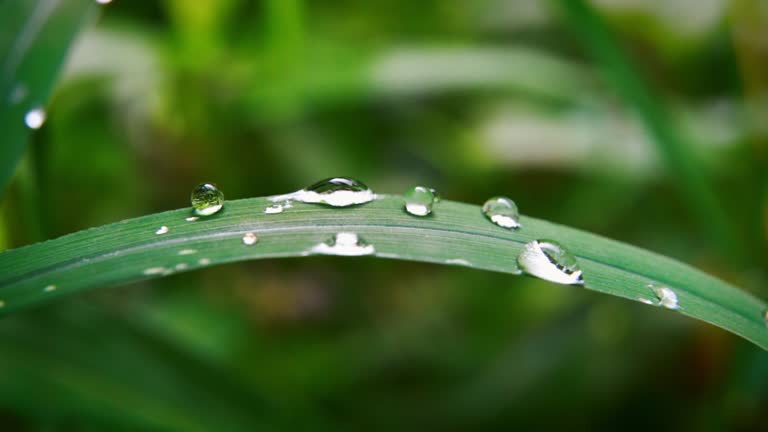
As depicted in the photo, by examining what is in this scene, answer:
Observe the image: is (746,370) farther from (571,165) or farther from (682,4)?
(682,4)

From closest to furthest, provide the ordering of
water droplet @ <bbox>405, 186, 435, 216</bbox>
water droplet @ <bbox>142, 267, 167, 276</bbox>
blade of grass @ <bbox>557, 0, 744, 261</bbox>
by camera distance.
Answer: water droplet @ <bbox>142, 267, 167, 276</bbox>
water droplet @ <bbox>405, 186, 435, 216</bbox>
blade of grass @ <bbox>557, 0, 744, 261</bbox>

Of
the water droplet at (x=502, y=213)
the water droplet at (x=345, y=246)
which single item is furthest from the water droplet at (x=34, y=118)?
the water droplet at (x=502, y=213)

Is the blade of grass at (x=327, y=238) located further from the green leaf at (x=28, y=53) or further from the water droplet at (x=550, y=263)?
the green leaf at (x=28, y=53)

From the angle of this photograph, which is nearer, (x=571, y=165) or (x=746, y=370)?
(x=746, y=370)

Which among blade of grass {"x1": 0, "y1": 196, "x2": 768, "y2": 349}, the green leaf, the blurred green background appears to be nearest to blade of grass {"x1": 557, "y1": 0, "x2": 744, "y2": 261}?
the blurred green background

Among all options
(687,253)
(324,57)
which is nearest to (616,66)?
(687,253)

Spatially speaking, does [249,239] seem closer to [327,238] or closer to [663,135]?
[327,238]

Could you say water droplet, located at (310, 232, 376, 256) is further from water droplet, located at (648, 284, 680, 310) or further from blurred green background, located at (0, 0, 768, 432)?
blurred green background, located at (0, 0, 768, 432)
